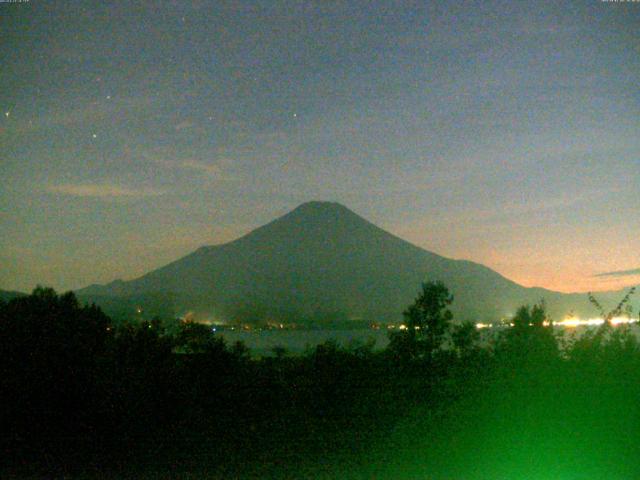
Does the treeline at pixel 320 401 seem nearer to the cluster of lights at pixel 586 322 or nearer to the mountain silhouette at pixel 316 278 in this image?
the cluster of lights at pixel 586 322

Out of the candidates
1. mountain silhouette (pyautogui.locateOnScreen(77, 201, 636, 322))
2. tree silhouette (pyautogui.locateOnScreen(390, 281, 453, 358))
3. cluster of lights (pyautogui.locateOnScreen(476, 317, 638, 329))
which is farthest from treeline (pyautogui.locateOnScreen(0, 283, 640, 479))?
mountain silhouette (pyautogui.locateOnScreen(77, 201, 636, 322))

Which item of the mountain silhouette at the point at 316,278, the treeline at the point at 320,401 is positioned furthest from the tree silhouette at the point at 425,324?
the mountain silhouette at the point at 316,278

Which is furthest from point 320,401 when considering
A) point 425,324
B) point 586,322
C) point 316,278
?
point 316,278

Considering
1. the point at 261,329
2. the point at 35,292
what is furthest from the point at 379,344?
the point at 261,329

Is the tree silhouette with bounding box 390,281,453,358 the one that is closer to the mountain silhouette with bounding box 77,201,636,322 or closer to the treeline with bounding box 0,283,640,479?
the treeline with bounding box 0,283,640,479

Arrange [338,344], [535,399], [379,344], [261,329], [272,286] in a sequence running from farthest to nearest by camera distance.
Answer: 1. [272,286]
2. [261,329]
3. [379,344]
4. [338,344]
5. [535,399]

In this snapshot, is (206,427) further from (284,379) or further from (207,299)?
(207,299)

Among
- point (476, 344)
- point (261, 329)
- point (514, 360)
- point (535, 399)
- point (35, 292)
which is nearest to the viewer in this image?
point (535, 399)
